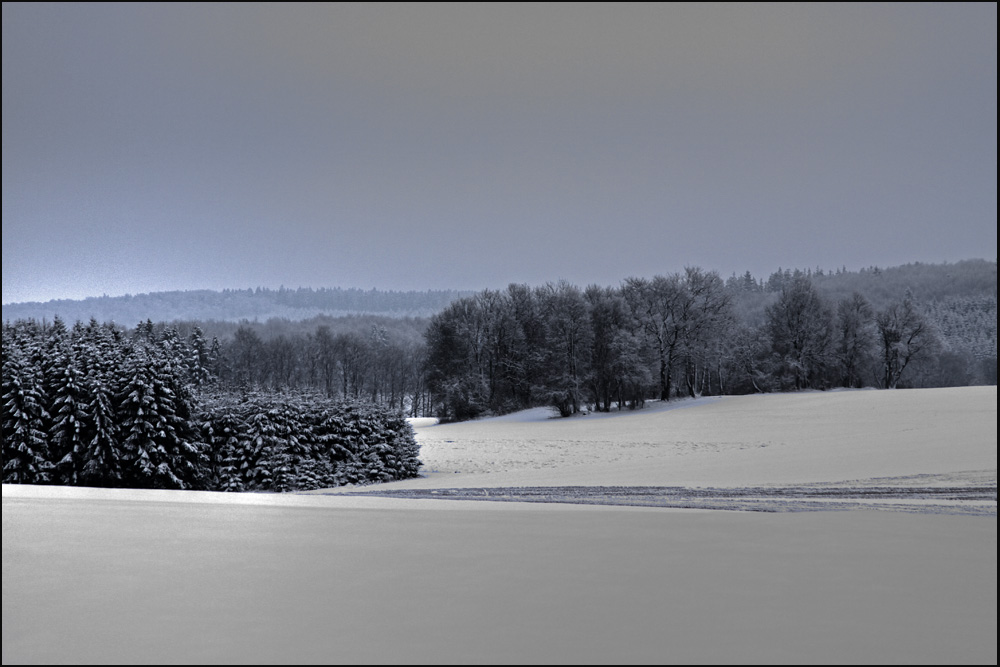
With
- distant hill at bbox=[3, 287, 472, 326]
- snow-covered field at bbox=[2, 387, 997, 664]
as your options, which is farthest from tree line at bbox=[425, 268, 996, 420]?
snow-covered field at bbox=[2, 387, 997, 664]

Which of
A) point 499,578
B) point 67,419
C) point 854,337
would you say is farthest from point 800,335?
point 499,578

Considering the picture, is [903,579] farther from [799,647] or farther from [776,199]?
[776,199]

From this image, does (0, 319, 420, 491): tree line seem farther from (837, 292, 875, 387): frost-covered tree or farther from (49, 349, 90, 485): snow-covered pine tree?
(837, 292, 875, 387): frost-covered tree

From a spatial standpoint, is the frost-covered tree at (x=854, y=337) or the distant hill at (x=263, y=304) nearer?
the distant hill at (x=263, y=304)

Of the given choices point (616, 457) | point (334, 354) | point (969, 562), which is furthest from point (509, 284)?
point (969, 562)

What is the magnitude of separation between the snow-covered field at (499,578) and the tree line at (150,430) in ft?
14.5

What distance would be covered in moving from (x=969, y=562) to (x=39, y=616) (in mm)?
3460

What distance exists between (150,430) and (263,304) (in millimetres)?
14099

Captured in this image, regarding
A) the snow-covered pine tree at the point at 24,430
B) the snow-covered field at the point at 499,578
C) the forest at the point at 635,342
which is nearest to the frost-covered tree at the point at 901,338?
the forest at the point at 635,342

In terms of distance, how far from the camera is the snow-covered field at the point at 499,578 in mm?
2189

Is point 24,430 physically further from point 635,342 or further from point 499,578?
point 635,342

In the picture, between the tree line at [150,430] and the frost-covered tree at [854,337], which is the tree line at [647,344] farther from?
the tree line at [150,430]

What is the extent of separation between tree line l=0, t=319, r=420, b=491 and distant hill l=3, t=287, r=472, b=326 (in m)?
8.85

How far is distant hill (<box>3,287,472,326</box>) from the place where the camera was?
66.2 ft
